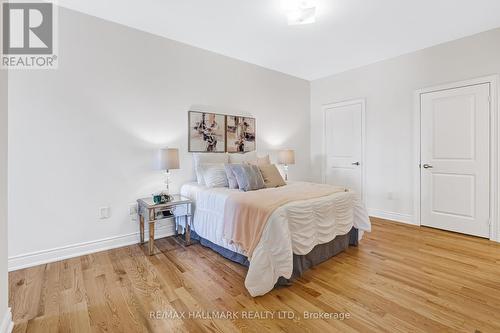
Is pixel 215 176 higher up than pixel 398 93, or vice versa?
pixel 398 93

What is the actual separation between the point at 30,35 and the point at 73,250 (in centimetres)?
226

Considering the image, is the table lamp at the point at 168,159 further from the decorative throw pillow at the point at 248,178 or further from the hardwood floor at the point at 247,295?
the hardwood floor at the point at 247,295

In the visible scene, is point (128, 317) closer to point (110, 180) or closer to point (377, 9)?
point (110, 180)

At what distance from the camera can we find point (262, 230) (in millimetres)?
1943

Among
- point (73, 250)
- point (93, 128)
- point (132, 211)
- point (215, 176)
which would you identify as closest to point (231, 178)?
point (215, 176)

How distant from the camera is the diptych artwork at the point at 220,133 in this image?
3.44m

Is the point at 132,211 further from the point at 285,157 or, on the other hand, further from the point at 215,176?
the point at 285,157

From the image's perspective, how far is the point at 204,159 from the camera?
3.33 meters

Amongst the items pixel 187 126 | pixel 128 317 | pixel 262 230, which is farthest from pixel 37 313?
pixel 187 126

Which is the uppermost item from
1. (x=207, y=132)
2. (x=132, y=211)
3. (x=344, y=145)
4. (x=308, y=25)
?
(x=308, y=25)

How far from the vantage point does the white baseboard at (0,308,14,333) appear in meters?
1.38

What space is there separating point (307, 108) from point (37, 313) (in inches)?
195

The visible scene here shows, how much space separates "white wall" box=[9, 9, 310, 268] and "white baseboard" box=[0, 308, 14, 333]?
103cm

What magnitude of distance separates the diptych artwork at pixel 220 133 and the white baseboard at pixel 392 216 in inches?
94.7
